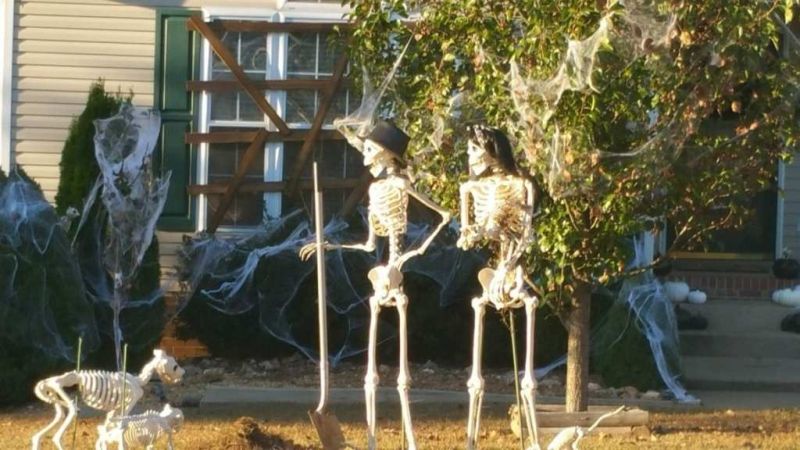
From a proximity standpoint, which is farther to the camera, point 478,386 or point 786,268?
point 786,268

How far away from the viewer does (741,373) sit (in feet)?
41.4

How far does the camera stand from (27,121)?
13.8 meters

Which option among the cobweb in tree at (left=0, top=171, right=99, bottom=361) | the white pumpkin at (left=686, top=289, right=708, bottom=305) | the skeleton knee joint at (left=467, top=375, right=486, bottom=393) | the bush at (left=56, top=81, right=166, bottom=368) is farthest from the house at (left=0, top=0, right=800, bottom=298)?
the skeleton knee joint at (left=467, top=375, right=486, bottom=393)

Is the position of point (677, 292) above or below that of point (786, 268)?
below

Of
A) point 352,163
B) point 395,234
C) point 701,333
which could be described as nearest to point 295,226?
point 352,163

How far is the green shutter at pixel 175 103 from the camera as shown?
13.8 m

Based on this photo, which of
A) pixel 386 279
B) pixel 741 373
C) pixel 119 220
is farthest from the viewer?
pixel 741 373

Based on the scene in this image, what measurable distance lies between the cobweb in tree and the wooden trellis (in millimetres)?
2330

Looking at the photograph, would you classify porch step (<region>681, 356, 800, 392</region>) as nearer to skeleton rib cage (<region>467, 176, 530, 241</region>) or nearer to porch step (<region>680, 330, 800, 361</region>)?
porch step (<region>680, 330, 800, 361</region>)

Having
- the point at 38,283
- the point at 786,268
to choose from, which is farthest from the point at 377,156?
the point at 786,268

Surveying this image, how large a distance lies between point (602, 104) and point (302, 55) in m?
5.66

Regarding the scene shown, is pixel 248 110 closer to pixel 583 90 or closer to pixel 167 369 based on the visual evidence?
pixel 583 90

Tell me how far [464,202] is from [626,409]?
300cm

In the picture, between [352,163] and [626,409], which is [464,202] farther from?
[352,163]
